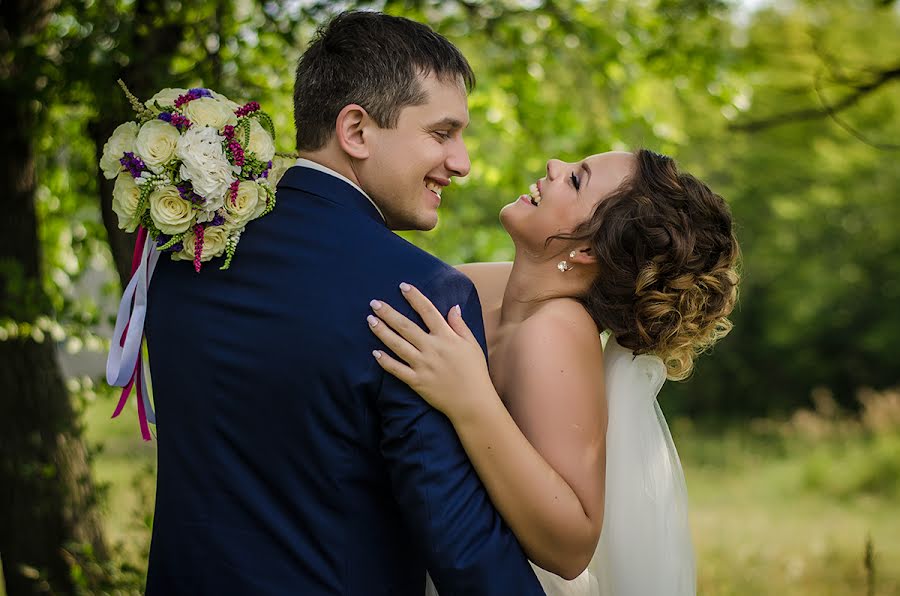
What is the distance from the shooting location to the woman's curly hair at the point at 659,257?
297cm

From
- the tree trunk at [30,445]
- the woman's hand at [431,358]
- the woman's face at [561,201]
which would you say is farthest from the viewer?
the tree trunk at [30,445]

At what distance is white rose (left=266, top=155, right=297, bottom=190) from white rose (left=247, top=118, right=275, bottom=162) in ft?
0.13

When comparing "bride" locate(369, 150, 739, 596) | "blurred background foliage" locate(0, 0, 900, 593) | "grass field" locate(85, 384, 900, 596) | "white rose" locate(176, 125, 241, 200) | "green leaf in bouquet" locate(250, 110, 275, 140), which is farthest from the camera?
"grass field" locate(85, 384, 900, 596)

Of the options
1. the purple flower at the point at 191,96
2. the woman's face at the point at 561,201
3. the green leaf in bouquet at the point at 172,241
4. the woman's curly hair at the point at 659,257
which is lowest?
the woman's curly hair at the point at 659,257

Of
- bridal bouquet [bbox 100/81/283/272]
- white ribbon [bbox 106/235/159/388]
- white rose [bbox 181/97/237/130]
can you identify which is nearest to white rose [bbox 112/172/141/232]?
bridal bouquet [bbox 100/81/283/272]

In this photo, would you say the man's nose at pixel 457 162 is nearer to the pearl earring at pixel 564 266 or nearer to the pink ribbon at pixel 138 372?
the pearl earring at pixel 564 266

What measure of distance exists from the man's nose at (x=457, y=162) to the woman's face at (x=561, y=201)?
18.8 inches

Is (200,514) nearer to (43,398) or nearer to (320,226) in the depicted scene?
(320,226)

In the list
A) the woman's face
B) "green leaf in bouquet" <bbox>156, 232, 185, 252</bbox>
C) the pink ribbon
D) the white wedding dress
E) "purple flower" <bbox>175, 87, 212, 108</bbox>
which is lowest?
the white wedding dress

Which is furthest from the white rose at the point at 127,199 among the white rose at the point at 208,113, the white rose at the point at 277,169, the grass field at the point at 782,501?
the grass field at the point at 782,501

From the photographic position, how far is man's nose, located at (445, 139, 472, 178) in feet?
8.25

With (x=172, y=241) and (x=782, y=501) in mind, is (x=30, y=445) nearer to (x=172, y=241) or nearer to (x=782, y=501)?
(x=172, y=241)

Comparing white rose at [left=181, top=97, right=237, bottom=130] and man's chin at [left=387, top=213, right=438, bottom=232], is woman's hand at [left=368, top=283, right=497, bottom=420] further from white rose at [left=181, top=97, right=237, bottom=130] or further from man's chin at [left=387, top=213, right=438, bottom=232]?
white rose at [left=181, top=97, right=237, bottom=130]

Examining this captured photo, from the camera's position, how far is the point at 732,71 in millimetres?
5934
